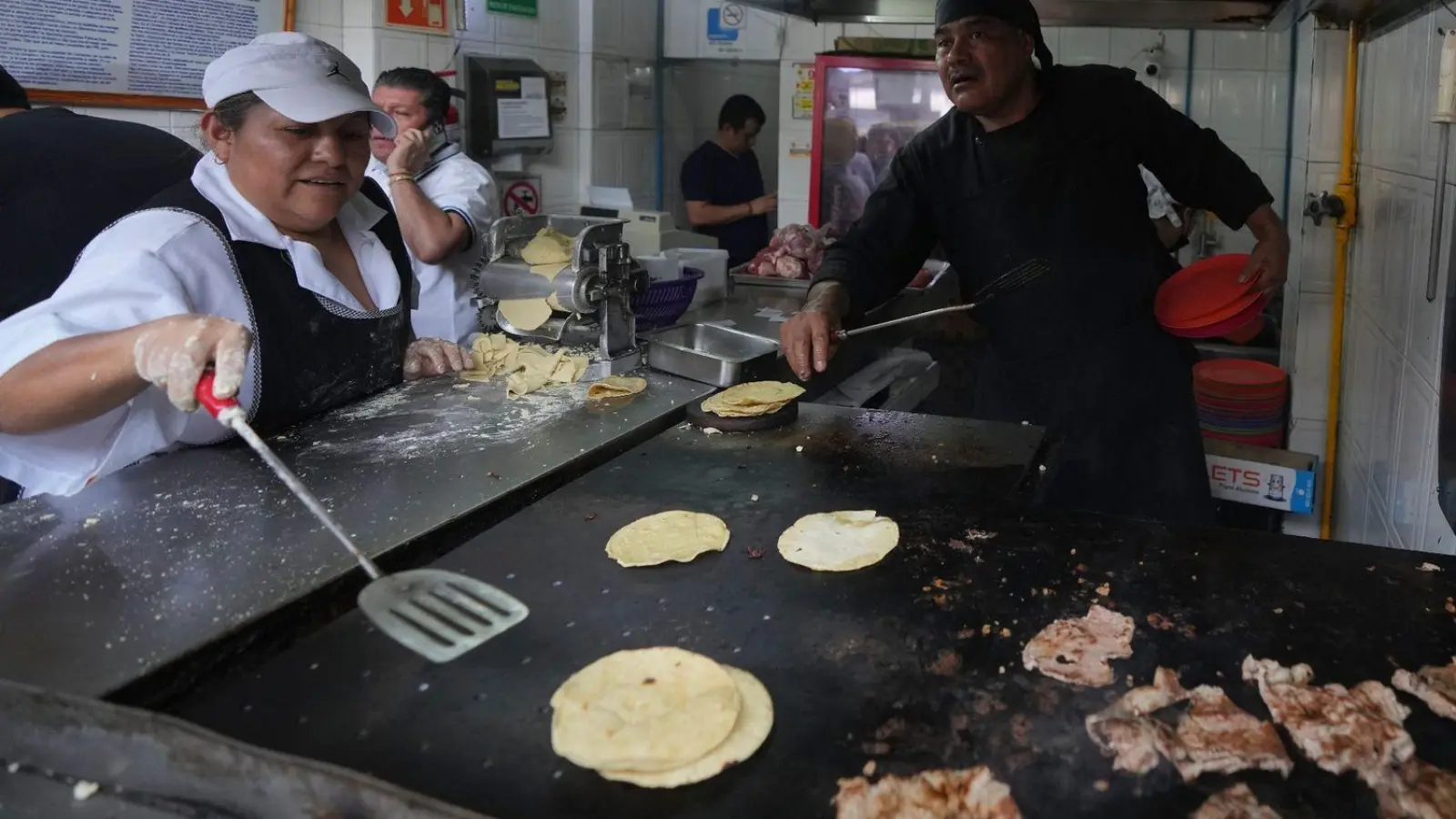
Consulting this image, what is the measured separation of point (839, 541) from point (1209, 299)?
5.32 feet

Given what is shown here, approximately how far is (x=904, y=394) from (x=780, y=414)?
132cm

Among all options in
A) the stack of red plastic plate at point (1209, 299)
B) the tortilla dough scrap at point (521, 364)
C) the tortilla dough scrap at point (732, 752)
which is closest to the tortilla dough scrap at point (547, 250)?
the tortilla dough scrap at point (521, 364)

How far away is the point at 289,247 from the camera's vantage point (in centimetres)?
204

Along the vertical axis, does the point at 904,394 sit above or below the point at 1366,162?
below

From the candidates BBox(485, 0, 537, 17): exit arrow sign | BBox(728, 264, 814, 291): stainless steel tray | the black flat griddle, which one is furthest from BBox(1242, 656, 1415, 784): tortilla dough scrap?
BBox(485, 0, 537, 17): exit arrow sign

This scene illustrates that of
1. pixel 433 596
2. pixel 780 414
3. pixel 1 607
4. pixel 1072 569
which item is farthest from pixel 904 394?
pixel 1 607

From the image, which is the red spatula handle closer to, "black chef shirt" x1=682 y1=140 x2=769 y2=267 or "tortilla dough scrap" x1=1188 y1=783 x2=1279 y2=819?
"tortilla dough scrap" x1=1188 y1=783 x2=1279 y2=819

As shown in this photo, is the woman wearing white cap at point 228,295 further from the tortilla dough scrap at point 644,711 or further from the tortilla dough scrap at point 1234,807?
the tortilla dough scrap at point 1234,807

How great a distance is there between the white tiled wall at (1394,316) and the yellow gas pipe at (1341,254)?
28mm

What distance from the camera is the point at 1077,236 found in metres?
2.74

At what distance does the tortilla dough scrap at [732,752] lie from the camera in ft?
3.51

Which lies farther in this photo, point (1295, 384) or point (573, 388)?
point (1295, 384)

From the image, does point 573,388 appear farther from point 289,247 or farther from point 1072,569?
point 1072,569

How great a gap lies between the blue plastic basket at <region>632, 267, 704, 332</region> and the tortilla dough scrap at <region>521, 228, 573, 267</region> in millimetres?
255
